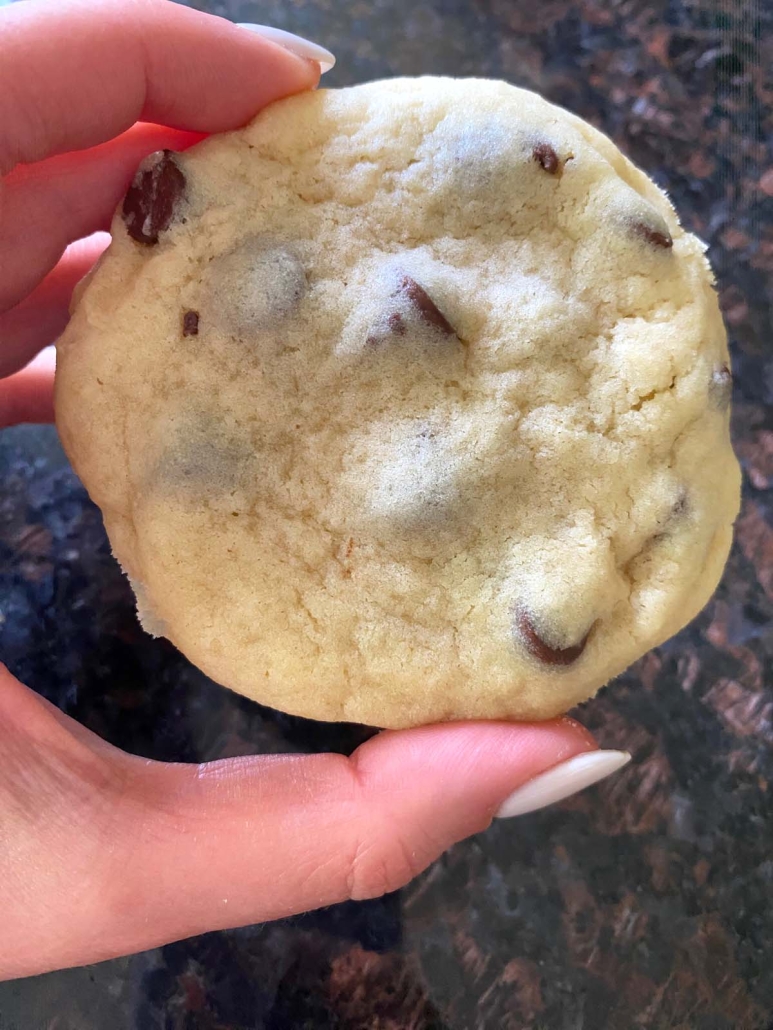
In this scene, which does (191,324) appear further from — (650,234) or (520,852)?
(520,852)

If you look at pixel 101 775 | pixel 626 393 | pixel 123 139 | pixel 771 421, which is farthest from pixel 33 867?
pixel 771 421

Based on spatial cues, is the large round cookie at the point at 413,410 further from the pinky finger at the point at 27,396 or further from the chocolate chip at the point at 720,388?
the pinky finger at the point at 27,396

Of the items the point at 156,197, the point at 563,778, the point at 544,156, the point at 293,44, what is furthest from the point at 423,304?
the point at 563,778

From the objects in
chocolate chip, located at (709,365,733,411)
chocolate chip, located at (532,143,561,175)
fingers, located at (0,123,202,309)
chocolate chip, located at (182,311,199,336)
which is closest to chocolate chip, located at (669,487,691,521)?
chocolate chip, located at (709,365,733,411)

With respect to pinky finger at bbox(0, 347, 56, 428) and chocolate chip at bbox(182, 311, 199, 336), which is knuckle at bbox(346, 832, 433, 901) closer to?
chocolate chip at bbox(182, 311, 199, 336)

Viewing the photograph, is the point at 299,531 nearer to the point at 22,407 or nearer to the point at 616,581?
the point at 616,581

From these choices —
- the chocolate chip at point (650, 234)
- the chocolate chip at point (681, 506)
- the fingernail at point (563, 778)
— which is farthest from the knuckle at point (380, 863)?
the chocolate chip at point (650, 234)
